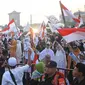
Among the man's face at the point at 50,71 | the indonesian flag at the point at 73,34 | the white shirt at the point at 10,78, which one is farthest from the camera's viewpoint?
the indonesian flag at the point at 73,34

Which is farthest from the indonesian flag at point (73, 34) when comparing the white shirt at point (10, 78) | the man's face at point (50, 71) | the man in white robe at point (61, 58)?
the man in white robe at point (61, 58)

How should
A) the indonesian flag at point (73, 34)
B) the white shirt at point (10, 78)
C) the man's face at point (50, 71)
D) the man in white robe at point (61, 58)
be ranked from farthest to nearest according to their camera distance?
the man in white robe at point (61, 58) < the indonesian flag at point (73, 34) < the white shirt at point (10, 78) < the man's face at point (50, 71)

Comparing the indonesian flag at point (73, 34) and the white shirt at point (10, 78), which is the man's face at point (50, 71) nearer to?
the white shirt at point (10, 78)

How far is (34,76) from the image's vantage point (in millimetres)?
7051

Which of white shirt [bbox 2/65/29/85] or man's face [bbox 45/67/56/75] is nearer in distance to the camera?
man's face [bbox 45/67/56/75]

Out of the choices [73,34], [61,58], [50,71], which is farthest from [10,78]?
[61,58]

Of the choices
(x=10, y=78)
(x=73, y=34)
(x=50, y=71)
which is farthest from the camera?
(x=73, y=34)

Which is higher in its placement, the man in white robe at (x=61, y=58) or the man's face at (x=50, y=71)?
the man's face at (x=50, y=71)

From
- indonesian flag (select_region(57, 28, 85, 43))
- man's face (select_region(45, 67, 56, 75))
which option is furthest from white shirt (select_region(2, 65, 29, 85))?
indonesian flag (select_region(57, 28, 85, 43))

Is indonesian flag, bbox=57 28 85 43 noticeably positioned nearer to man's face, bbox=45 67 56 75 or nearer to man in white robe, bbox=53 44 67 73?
man's face, bbox=45 67 56 75

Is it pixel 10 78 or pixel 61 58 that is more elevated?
pixel 10 78

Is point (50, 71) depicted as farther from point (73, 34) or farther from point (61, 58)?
point (61, 58)

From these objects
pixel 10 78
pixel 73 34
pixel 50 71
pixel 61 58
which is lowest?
pixel 61 58

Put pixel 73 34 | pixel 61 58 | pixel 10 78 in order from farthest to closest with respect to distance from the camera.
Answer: pixel 61 58 → pixel 73 34 → pixel 10 78
